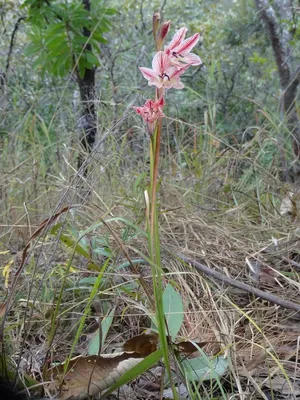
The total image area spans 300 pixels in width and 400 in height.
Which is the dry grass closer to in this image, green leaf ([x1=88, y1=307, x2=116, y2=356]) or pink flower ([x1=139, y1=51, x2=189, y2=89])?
green leaf ([x1=88, y1=307, x2=116, y2=356])

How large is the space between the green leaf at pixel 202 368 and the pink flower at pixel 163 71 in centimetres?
47

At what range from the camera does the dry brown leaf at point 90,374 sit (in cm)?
86

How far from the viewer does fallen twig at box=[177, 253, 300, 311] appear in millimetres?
1164

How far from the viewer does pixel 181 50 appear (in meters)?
0.74

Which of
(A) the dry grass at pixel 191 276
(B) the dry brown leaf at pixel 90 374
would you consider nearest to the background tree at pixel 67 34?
(A) the dry grass at pixel 191 276

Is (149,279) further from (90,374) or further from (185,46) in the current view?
(185,46)

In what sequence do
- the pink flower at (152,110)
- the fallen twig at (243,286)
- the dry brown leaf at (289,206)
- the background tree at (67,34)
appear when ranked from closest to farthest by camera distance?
1. the pink flower at (152,110)
2. the fallen twig at (243,286)
3. the dry brown leaf at (289,206)
4. the background tree at (67,34)

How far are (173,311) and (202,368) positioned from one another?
0.12 m

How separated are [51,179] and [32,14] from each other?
3.44 ft

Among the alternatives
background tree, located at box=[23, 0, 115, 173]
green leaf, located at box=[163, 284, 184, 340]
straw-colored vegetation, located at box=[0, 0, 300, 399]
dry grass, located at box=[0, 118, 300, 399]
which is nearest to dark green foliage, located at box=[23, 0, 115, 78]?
background tree, located at box=[23, 0, 115, 173]

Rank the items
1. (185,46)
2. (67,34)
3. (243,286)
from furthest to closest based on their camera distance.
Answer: (67,34)
(243,286)
(185,46)

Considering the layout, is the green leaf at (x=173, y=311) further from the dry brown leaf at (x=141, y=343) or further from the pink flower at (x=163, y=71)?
the pink flower at (x=163, y=71)

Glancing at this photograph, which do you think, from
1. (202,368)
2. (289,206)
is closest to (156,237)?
(202,368)

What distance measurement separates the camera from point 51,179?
7.24 feet
